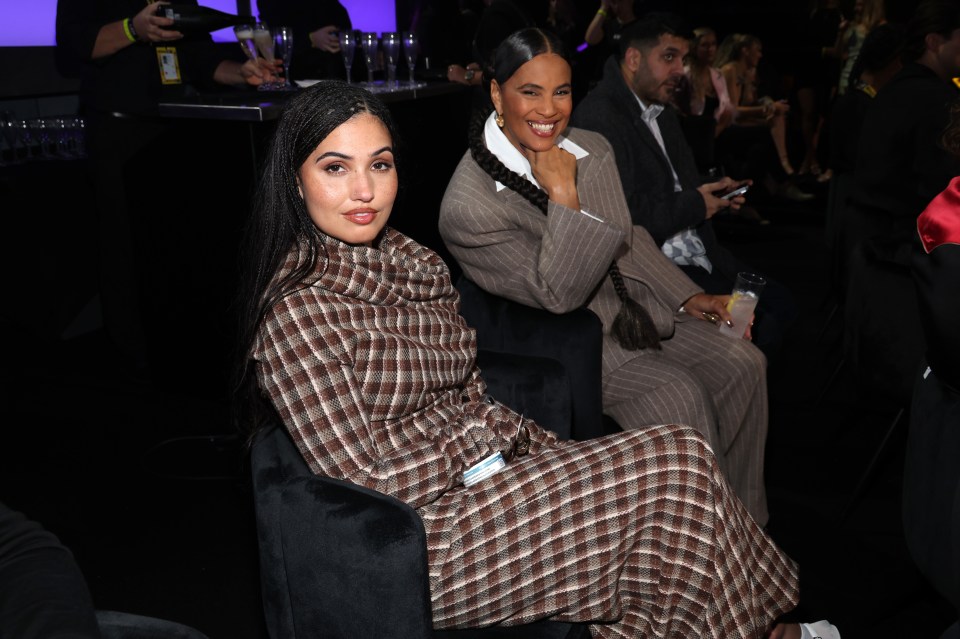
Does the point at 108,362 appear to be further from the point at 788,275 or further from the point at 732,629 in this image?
the point at 788,275

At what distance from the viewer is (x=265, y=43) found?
2971 mm

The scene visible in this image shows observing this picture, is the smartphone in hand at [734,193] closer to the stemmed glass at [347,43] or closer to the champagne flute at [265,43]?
the stemmed glass at [347,43]

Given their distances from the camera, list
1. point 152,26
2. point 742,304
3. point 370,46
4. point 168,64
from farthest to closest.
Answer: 1. point 370,46
2. point 168,64
3. point 152,26
4. point 742,304

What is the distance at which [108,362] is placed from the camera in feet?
11.9

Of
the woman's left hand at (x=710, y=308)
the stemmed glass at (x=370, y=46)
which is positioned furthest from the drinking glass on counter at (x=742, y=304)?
the stemmed glass at (x=370, y=46)

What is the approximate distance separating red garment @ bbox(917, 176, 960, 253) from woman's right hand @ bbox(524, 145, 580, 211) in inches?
32.0

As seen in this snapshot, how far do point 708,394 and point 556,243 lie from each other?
0.54m

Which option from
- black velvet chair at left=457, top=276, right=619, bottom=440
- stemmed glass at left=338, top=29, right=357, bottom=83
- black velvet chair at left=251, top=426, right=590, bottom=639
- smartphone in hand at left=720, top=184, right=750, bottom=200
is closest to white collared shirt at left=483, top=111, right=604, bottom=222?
black velvet chair at left=457, top=276, right=619, bottom=440

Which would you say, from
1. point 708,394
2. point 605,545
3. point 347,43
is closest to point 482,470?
point 605,545

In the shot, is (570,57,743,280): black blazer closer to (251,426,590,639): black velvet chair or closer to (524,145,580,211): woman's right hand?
(524,145,580,211): woman's right hand

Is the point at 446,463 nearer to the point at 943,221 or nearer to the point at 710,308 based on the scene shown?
the point at 943,221

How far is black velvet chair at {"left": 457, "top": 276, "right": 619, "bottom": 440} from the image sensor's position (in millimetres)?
2023

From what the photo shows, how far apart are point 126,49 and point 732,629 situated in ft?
9.11

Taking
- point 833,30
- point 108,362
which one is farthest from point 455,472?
point 833,30
